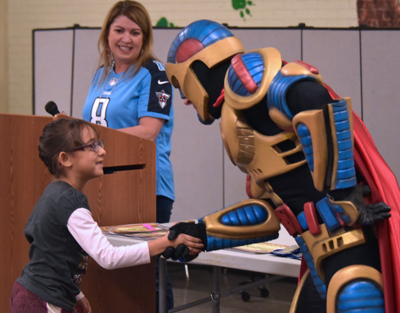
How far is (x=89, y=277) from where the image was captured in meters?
1.63

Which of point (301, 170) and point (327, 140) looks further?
point (301, 170)

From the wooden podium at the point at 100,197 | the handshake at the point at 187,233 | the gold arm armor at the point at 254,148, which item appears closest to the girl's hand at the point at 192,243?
the handshake at the point at 187,233

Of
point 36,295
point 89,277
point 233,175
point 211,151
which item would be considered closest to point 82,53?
point 211,151

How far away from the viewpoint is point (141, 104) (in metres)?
1.93

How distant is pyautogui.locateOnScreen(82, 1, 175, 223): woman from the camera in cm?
191

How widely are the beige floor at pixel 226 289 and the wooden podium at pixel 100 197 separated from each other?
4.17ft

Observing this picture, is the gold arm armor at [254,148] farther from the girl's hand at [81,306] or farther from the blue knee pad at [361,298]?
the girl's hand at [81,306]

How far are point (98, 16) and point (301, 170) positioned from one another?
12.8 ft

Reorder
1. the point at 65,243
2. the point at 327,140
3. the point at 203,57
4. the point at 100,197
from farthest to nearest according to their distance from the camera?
the point at 100,197 < the point at 65,243 < the point at 203,57 < the point at 327,140

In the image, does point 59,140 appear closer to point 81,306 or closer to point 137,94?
Result: point 81,306

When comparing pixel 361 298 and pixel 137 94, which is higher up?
pixel 137 94

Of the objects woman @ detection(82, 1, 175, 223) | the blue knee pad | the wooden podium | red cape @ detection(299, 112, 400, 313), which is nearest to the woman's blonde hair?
woman @ detection(82, 1, 175, 223)

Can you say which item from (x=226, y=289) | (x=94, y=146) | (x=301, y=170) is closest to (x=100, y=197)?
(x=94, y=146)

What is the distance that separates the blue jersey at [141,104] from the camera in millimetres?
1915
